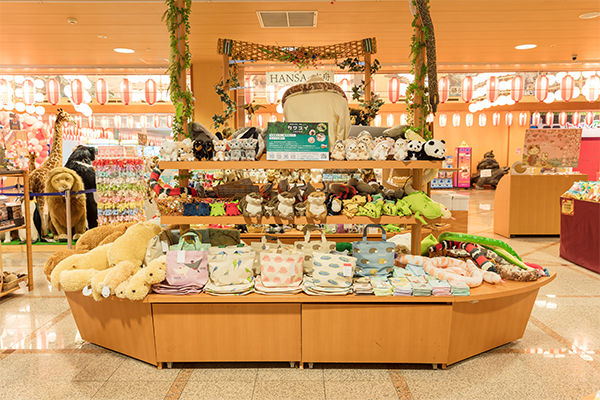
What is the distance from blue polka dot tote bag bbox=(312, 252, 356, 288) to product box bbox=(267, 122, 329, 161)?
27.8 inches

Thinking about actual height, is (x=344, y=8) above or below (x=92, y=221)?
above

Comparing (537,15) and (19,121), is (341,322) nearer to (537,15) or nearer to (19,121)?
(537,15)

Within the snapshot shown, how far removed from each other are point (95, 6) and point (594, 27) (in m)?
7.28

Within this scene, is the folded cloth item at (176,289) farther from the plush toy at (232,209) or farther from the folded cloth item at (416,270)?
the folded cloth item at (416,270)

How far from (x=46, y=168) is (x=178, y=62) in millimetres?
4757

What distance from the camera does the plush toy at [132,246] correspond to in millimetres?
2816

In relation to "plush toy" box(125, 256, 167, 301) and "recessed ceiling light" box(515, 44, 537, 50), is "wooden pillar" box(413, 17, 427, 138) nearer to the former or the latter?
"plush toy" box(125, 256, 167, 301)

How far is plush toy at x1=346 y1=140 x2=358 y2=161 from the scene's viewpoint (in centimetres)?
268

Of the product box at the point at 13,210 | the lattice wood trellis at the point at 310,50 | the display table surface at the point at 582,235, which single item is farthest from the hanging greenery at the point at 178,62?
the display table surface at the point at 582,235

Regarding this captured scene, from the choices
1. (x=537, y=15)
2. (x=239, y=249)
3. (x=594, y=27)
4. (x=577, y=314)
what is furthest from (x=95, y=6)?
(x=594, y=27)

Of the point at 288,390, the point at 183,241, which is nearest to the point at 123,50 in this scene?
the point at 183,241

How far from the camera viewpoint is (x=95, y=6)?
15.9ft

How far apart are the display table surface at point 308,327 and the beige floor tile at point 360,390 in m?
0.16

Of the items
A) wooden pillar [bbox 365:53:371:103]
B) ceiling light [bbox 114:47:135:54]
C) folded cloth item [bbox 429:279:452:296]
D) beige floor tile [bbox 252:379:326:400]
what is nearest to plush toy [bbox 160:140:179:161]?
beige floor tile [bbox 252:379:326:400]
